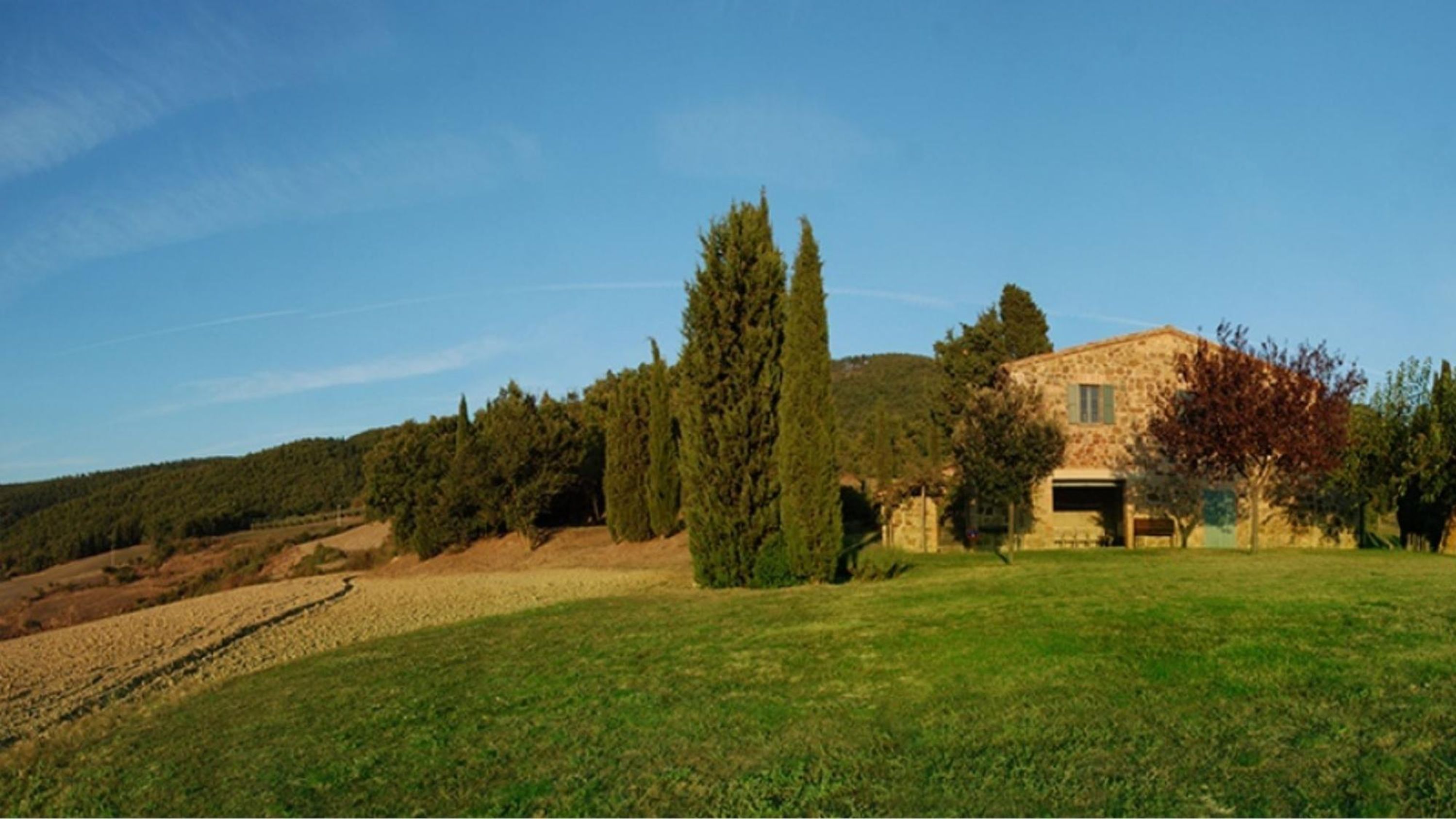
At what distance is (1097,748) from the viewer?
5.91 m

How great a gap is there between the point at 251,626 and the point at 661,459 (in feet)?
57.9

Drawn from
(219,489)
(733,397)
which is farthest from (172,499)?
(733,397)

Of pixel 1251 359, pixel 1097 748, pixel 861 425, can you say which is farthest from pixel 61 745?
pixel 861 425

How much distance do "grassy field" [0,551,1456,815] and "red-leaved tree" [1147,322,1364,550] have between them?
1164cm

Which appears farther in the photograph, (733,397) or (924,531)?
(924,531)

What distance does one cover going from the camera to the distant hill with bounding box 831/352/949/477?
3369cm

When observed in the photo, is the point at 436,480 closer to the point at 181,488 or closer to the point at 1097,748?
the point at 1097,748

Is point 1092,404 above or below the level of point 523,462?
above

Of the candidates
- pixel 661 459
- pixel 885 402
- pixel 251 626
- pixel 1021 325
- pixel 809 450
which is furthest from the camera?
pixel 885 402

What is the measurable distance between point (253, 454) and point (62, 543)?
24255 mm

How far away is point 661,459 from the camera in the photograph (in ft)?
109

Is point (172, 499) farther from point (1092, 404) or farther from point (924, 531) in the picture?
point (1092, 404)

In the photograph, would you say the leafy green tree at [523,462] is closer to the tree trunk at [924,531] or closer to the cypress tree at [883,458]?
the cypress tree at [883,458]

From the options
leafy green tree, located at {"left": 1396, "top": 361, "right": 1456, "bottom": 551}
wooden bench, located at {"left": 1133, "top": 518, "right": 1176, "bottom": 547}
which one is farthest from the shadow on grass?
leafy green tree, located at {"left": 1396, "top": 361, "right": 1456, "bottom": 551}
